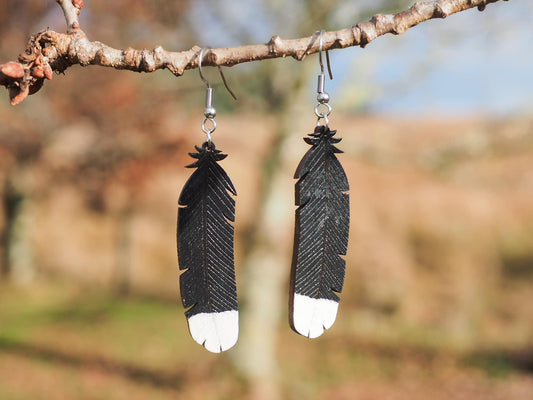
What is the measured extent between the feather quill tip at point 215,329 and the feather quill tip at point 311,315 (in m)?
0.18

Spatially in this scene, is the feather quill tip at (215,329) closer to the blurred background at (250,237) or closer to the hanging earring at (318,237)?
the hanging earring at (318,237)

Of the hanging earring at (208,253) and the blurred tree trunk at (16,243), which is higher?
the blurred tree trunk at (16,243)

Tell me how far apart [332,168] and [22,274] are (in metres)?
12.0

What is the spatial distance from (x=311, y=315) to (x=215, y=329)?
271 millimetres

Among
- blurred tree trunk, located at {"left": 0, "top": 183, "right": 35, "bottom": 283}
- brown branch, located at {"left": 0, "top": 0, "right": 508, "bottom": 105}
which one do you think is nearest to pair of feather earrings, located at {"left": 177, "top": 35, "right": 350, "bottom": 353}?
brown branch, located at {"left": 0, "top": 0, "right": 508, "bottom": 105}

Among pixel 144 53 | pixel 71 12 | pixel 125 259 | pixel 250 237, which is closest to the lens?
pixel 144 53

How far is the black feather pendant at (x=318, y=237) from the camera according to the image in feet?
4.91

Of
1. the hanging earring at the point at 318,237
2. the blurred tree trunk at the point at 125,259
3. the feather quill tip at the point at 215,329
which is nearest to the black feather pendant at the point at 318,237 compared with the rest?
the hanging earring at the point at 318,237

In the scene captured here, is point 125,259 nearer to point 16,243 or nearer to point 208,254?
point 16,243

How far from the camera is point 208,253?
153 cm

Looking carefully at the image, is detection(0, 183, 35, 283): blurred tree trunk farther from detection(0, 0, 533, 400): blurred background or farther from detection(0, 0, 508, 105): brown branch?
detection(0, 0, 508, 105): brown branch

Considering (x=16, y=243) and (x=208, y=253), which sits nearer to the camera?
(x=208, y=253)

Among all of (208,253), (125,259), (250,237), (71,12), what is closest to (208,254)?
(208,253)

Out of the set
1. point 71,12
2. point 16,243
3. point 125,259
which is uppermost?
point 16,243
